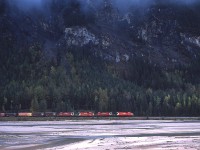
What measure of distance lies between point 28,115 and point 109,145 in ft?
470

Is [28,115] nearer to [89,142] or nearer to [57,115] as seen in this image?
[57,115]

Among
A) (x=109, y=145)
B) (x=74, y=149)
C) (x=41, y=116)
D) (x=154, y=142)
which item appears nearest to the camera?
(x=74, y=149)

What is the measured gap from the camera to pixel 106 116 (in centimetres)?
19900

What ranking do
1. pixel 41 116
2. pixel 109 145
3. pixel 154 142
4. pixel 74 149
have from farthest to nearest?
pixel 41 116 < pixel 154 142 < pixel 109 145 < pixel 74 149

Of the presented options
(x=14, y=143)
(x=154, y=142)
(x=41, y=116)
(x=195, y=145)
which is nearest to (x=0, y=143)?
(x=14, y=143)

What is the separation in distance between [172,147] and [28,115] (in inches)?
5817

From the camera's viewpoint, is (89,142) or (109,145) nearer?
(109,145)

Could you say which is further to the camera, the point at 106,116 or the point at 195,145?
the point at 106,116

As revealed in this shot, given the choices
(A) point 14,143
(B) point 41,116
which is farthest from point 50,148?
(B) point 41,116

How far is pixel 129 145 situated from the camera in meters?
59.0

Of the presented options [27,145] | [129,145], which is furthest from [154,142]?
[27,145]

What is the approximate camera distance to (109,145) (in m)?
58.8

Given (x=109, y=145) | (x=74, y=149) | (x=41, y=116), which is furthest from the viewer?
(x=41, y=116)

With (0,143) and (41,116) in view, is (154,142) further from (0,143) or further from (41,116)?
(41,116)
